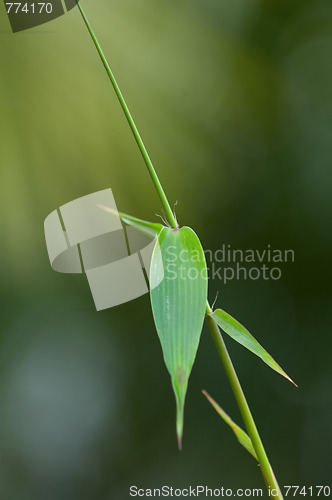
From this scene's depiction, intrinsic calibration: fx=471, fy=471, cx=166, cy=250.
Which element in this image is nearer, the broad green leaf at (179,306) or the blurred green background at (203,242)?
the broad green leaf at (179,306)

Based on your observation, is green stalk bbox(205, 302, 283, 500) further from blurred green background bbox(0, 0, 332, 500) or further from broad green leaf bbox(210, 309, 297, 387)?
blurred green background bbox(0, 0, 332, 500)

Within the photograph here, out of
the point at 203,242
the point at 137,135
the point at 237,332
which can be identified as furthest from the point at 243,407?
the point at 203,242

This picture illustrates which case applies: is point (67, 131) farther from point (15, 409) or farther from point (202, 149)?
point (15, 409)

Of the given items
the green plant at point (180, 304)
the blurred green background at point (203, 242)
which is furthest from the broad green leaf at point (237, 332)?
the blurred green background at point (203, 242)

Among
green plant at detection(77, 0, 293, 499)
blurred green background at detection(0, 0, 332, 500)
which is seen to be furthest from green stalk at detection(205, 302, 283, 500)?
blurred green background at detection(0, 0, 332, 500)

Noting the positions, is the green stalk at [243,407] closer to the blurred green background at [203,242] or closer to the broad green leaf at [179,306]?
the broad green leaf at [179,306]

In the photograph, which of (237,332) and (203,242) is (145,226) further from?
(203,242)
